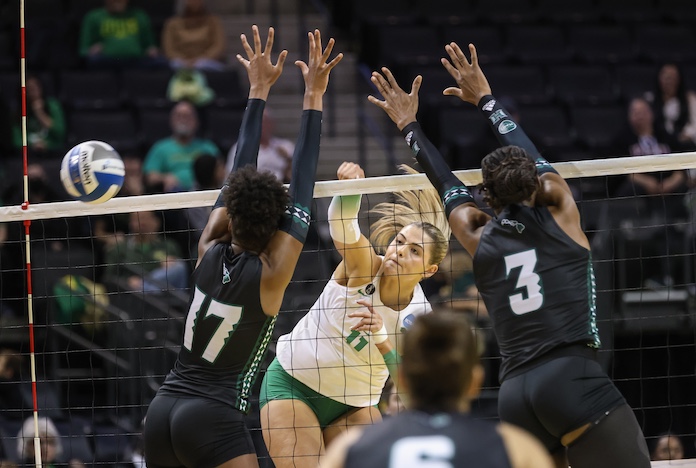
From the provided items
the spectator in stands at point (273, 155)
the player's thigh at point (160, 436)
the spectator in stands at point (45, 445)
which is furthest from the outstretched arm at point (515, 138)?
the spectator in stands at point (273, 155)

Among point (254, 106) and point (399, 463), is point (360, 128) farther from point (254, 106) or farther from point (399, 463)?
point (399, 463)

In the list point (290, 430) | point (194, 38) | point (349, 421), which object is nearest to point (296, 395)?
point (290, 430)

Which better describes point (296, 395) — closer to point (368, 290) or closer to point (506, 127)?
point (368, 290)

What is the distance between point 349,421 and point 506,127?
1.87m

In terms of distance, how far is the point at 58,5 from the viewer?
1345 cm

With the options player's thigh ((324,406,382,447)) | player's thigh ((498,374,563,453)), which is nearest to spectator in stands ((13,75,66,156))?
player's thigh ((324,406,382,447))

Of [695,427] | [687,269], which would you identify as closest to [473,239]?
[687,269]

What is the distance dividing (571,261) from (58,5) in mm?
10065

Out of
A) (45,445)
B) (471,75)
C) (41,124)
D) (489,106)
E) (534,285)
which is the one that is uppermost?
(41,124)

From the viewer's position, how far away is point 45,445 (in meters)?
8.52

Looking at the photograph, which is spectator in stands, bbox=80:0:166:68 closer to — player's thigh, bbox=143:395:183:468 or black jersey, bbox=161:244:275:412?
black jersey, bbox=161:244:275:412

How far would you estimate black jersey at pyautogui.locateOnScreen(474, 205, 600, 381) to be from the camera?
15.9 feet

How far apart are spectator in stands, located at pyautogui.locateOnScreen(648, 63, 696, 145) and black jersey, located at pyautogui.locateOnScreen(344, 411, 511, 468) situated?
9204 mm

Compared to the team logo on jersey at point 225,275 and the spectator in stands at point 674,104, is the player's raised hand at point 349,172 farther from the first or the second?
the spectator in stands at point 674,104
